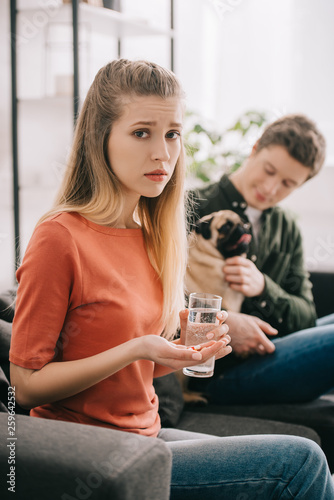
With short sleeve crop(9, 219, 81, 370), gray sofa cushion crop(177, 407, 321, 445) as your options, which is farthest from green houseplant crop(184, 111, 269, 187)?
short sleeve crop(9, 219, 81, 370)

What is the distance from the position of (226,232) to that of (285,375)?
52cm

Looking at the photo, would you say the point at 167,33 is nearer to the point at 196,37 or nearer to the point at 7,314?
the point at 196,37

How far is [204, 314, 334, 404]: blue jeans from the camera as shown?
169cm

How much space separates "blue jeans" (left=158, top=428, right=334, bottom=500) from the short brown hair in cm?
117

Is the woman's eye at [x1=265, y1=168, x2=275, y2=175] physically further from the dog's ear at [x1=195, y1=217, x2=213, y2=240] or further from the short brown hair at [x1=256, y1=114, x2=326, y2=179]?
the dog's ear at [x1=195, y1=217, x2=213, y2=240]

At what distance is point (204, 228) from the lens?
1.95 m

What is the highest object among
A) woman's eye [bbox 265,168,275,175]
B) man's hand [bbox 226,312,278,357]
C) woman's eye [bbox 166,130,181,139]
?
woman's eye [bbox 166,130,181,139]

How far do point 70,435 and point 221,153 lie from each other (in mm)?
2589

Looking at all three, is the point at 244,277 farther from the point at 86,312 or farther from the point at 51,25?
the point at 51,25

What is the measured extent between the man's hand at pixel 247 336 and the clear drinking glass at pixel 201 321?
607 mm

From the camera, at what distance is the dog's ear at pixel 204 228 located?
194cm

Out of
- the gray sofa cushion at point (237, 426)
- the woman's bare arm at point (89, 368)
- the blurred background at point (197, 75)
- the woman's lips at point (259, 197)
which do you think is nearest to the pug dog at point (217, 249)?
the woman's lips at point (259, 197)

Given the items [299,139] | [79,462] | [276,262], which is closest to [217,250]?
[276,262]

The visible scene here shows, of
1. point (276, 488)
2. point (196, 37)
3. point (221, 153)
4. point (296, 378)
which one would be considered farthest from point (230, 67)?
point (276, 488)
